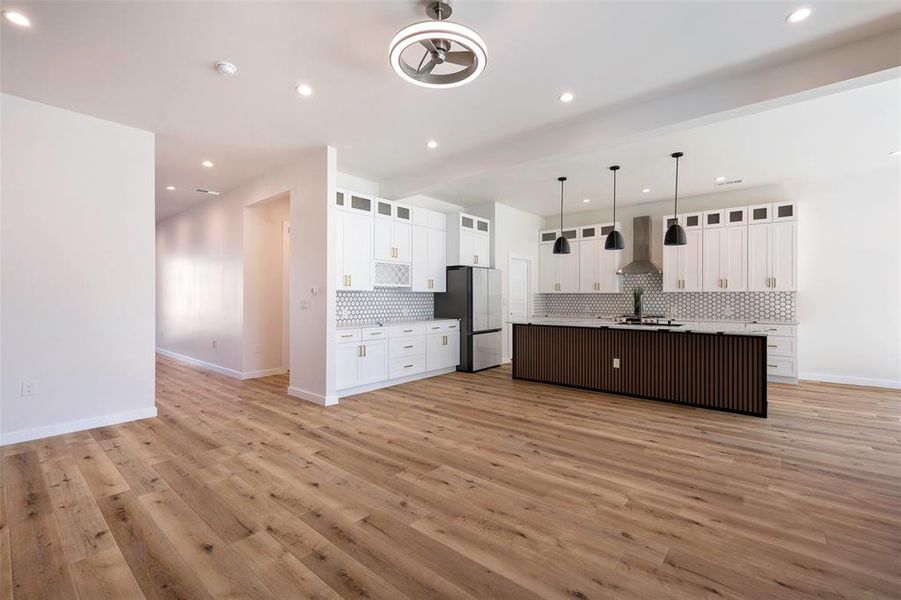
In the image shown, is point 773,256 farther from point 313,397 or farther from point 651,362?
point 313,397

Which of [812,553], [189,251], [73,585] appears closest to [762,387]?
[812,553]

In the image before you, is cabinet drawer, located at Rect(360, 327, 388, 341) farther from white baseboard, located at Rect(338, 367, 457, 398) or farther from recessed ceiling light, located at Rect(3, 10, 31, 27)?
recessed ceiling light, located at Rect(3, 10, 31, 27)

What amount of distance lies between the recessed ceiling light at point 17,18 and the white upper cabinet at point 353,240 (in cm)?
279

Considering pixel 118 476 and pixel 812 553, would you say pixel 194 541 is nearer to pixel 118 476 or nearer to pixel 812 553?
pixel 118 476

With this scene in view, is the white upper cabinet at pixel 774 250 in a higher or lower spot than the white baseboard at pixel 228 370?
higher

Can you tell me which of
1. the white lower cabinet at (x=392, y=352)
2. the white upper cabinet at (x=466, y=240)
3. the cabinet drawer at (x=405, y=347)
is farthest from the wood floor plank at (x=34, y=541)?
the white upper cabinet at (x=466, y=240)

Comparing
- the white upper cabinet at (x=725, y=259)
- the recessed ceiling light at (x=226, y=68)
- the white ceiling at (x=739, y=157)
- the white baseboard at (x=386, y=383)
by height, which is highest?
the white ceiling at (x=739, y=157)

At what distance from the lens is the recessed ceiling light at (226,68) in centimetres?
292

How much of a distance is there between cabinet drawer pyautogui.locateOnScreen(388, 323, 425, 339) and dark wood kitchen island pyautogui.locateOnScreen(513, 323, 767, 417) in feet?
4.82

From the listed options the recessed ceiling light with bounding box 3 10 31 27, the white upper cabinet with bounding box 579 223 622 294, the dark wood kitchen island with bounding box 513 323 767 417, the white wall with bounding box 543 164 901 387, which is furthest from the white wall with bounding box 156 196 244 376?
the white wall with bounding box 543 164 901 387

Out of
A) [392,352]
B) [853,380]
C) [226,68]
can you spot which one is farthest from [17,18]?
[853,380]

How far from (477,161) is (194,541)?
433 cm

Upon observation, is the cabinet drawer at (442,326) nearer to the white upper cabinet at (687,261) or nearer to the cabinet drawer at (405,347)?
the cabinet drawer at (405,347)

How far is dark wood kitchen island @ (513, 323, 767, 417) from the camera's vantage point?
416 centimetres
